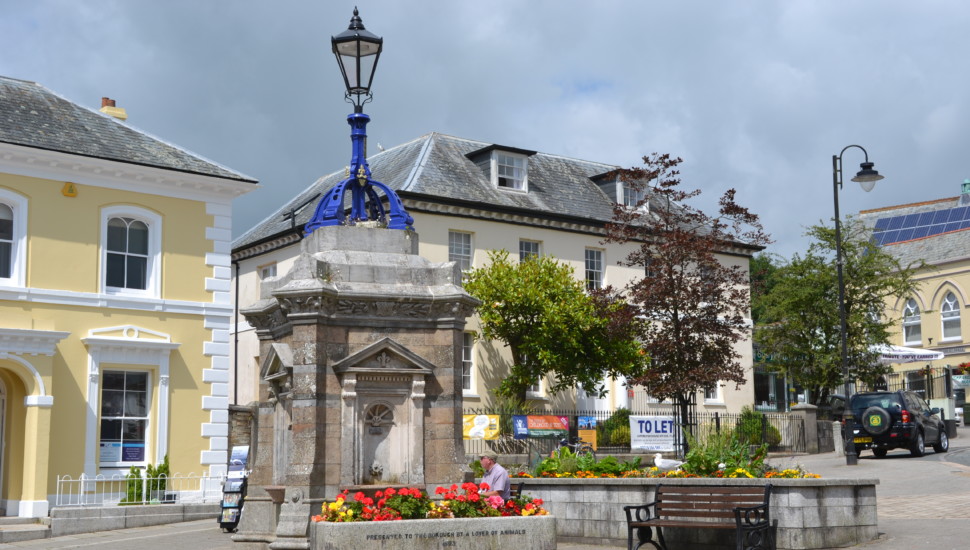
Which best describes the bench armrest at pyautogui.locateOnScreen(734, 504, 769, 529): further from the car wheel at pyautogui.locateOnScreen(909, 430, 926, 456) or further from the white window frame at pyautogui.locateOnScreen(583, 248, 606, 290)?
the white window frame at pyautogui.locateOnScreen(583, 248, 606, 290)

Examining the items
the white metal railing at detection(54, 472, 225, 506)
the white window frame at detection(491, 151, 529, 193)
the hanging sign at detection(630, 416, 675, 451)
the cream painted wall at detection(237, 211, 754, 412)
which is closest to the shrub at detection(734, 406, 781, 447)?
Answer: the cream painted wall at detection(237, 211, 754, 412)

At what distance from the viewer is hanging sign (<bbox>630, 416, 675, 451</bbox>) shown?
28969mm

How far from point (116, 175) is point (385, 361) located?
14.5 metres

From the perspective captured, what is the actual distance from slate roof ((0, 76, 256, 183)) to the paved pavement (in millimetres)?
8337

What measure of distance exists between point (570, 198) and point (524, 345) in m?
7.96

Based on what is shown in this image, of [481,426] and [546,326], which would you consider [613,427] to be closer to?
[546,326]

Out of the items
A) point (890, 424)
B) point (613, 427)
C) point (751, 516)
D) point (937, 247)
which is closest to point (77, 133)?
point (613, 427)

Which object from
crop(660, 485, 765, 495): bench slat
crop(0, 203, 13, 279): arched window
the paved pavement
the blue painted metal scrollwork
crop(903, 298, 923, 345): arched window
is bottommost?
the paved pavement

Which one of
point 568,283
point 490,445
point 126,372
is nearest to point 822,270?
point 568,283

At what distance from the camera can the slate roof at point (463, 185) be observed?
34.8m

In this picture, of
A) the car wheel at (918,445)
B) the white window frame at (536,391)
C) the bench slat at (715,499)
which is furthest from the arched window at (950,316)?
the bench slat at (715,499)

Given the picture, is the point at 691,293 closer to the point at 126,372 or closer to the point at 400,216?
the point at 126,372

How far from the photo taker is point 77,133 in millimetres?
24781

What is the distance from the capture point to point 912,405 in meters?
28.8
